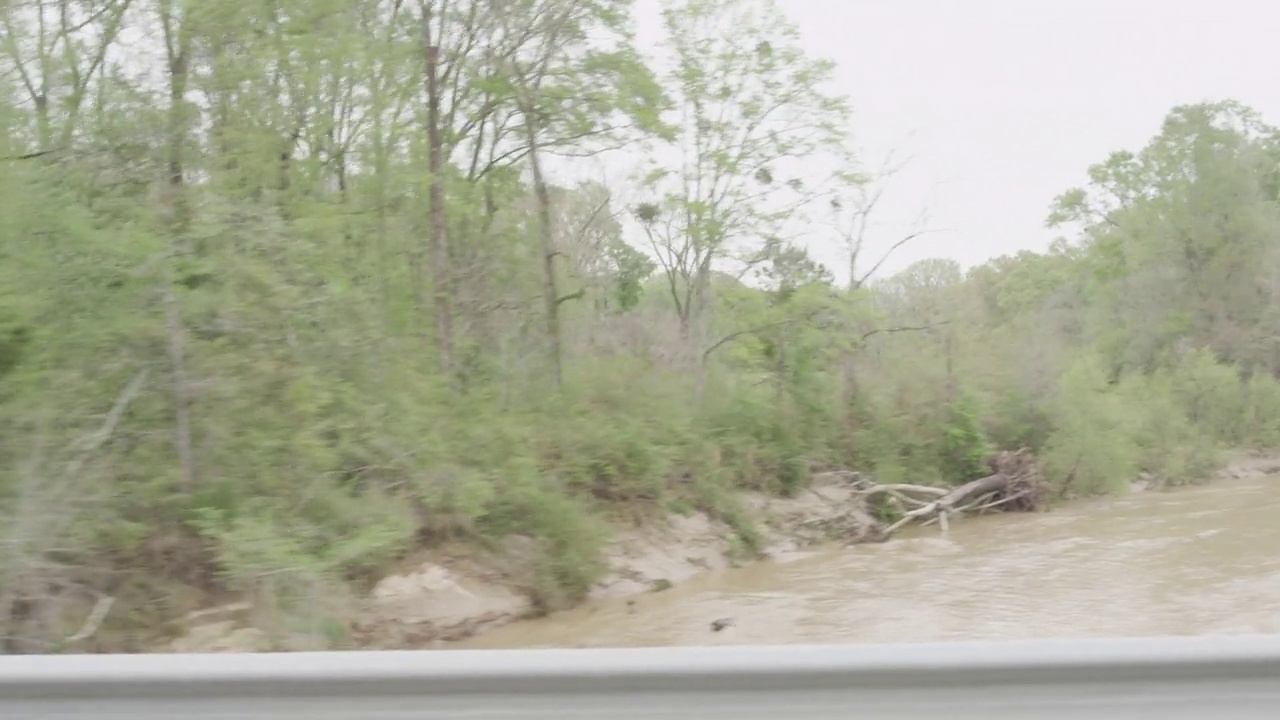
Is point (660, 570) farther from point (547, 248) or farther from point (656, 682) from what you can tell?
point (656, 682)

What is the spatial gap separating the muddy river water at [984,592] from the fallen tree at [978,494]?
106cm

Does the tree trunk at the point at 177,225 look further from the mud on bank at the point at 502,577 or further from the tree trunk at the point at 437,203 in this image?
the tree trunk at the point at 437,203

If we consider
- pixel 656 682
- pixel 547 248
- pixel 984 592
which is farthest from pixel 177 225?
pixel 984 592

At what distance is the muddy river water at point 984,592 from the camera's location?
903 centimetres

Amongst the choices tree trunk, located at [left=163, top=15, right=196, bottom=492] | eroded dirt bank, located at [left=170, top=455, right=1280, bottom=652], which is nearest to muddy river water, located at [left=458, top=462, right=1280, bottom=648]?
eroded dirt bank, located at [left=170, top=455, right=1280, bottom=652]

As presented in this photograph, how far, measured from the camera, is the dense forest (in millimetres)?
7250

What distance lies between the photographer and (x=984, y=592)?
35.3ft

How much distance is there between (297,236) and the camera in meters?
8.90

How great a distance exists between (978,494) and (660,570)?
7.75m

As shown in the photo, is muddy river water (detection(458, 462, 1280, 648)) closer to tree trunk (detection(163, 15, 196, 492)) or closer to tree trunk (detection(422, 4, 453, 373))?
tree trunk (detection(163, 15, 196, 492))

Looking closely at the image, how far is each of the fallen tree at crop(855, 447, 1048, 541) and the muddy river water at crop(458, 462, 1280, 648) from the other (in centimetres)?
106

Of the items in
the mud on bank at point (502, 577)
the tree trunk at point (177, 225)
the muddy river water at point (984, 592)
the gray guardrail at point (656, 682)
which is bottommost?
the muddy river water at point (984, 592)

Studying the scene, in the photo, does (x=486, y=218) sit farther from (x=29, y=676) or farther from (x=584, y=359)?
(x=29, y=676)

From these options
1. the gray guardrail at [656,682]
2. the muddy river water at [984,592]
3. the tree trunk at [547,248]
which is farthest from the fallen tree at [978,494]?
the gray guardrail at [656,682]
